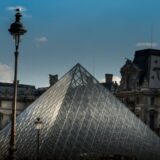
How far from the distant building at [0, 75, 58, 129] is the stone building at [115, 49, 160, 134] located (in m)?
22.9

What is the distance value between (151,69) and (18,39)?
66724 mm

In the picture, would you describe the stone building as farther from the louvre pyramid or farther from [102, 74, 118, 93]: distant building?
the louvre pyramid

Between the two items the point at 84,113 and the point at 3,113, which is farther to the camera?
the point at 3,113

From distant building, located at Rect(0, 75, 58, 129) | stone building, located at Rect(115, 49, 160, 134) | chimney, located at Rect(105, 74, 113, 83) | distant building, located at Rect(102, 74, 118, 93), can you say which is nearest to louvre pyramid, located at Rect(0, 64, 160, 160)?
stone building, located at Rect(115, 49, 160, 134)

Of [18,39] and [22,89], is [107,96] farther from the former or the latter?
[22,89]

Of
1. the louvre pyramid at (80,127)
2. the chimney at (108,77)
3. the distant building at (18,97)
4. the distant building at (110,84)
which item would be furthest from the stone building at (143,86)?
the louvre pyramid at (80,127)

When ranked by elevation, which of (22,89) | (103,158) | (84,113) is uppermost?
(22,89)

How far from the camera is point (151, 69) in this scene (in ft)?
286

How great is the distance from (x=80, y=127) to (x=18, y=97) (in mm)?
64200

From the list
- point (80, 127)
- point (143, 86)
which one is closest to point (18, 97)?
point (143, 86)

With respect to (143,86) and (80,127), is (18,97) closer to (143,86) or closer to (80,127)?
(143,86)

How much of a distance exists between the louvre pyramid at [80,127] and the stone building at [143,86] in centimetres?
3476

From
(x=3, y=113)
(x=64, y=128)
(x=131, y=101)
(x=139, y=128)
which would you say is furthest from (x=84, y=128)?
(x=3, y=113)

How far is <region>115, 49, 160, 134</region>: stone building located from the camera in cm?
8498
